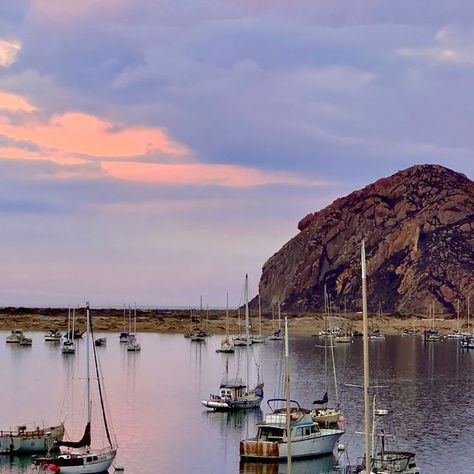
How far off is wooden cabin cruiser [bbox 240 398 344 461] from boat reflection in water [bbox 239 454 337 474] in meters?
0.44

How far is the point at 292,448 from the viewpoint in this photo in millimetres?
58062

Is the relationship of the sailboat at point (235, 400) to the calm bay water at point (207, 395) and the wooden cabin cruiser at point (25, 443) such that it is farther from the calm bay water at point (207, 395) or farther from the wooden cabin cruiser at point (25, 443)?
the wooden cabin cruiser at point (25, 443)

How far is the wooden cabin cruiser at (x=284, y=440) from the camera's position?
57750 mm

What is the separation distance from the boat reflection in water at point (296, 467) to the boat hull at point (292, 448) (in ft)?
1.33

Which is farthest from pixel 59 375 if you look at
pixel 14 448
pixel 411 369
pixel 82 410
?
pixel 14 448

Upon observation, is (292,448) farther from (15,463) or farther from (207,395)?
(207,395)

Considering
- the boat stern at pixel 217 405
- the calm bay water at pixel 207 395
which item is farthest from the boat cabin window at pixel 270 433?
the boat stern at pixel 217 405

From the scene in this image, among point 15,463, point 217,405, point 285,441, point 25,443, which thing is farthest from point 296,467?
point 217,405

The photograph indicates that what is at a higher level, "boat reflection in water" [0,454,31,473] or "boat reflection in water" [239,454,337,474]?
"boat reflection in water" [0,454,31,473]

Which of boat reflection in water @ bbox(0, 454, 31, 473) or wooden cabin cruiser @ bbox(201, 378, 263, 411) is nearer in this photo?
boat reflection in water @ bbox(0, 454, 31, 473)

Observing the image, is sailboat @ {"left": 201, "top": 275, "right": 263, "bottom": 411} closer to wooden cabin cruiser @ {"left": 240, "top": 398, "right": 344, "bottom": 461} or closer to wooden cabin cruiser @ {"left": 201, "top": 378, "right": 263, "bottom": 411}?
wooden cabin cruiser @ {"left": 201, "top": 378, "right": 263, "bottom": 411}

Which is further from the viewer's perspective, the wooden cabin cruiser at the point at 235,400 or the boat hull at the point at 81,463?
the wooden cabin cruiser at the point at 235,400

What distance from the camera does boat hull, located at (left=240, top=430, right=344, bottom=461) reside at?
57656 millimetres

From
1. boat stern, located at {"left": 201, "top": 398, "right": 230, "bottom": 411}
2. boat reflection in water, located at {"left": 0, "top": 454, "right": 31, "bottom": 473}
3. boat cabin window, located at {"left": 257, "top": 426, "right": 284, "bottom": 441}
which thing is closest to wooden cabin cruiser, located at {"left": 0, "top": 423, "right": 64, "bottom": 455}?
boat reflection in water, located at {"left": 0, "top": 454, "right": 31, "bottom": 473}
